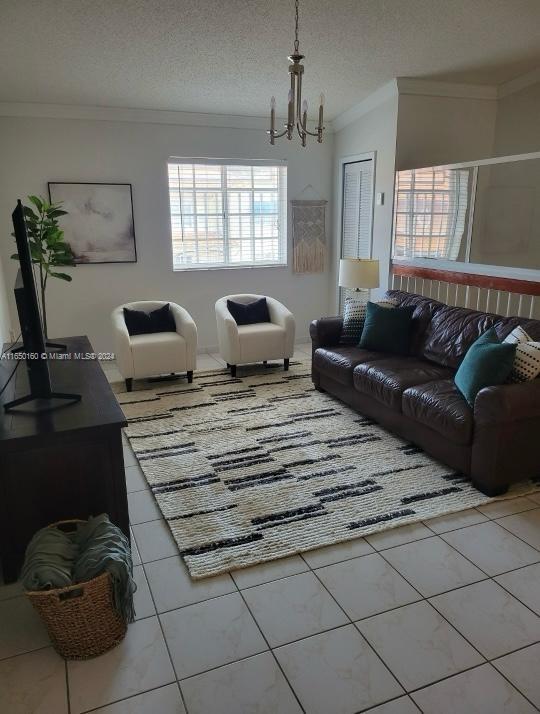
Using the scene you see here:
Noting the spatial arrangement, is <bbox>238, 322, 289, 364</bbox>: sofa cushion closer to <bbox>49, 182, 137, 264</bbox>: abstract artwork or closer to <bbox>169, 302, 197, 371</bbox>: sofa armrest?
<bbox>169, 302, 197, 371</bbox>: sofa armrest

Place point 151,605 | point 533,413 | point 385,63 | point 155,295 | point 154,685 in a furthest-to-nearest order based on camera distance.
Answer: point 155,295 < point 385,63 < point 533,413 < point 151,605 < point 154,685

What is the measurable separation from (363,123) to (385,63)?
3.44 feet

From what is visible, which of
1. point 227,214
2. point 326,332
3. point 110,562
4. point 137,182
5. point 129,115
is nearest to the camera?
point 110,562

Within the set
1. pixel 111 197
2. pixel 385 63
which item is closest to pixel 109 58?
pixel 111 197

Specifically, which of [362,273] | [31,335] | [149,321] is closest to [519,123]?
[362,273]

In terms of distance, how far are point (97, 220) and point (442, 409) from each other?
3.98 m

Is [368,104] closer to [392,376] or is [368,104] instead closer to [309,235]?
[309,235]

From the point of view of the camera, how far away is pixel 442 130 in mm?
5160

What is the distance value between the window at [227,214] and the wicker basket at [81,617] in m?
4.45

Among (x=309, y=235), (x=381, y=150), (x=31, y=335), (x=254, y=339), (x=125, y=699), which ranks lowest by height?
(x=125, y=699)

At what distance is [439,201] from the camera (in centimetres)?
470

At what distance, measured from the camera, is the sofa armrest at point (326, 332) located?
15.2ft

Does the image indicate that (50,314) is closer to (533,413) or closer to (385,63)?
(385,63)

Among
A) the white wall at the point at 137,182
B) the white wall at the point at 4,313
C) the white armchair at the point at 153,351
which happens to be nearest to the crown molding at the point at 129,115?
the white wall at the point at 137,182
